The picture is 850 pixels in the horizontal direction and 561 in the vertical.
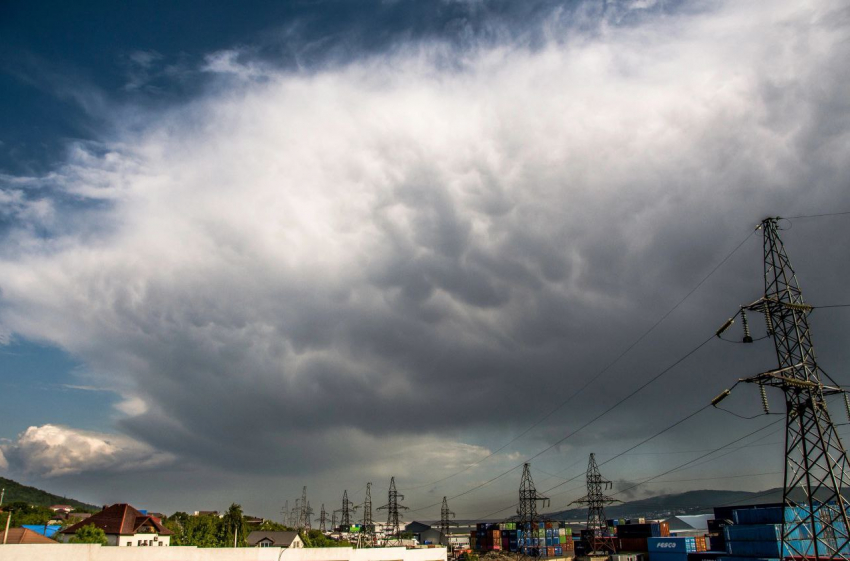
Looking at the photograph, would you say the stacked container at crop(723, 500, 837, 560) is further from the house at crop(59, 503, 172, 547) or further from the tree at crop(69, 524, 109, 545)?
the house at crop(59, 503, 172, 547)

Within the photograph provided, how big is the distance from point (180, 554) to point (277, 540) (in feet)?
244

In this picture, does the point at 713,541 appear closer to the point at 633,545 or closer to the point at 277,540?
the point at 633,545

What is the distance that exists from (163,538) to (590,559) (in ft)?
300

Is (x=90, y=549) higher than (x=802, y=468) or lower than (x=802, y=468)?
lower

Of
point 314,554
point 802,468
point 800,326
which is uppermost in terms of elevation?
point 800,326

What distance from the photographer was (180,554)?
186 feet

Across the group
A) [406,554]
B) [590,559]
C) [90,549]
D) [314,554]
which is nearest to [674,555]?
[590,559]

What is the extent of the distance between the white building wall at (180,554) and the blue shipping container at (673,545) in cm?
7182

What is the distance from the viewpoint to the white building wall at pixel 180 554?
4655 centimetres

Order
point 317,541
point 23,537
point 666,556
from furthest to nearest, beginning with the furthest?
point 317,541
point 666,556
point 23,537

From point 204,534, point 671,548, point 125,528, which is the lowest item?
point 671,548

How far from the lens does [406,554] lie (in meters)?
84.4

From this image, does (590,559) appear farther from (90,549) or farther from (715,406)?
(90,549)

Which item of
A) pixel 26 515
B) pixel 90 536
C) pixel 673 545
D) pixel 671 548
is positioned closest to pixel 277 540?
pixel 90 536
